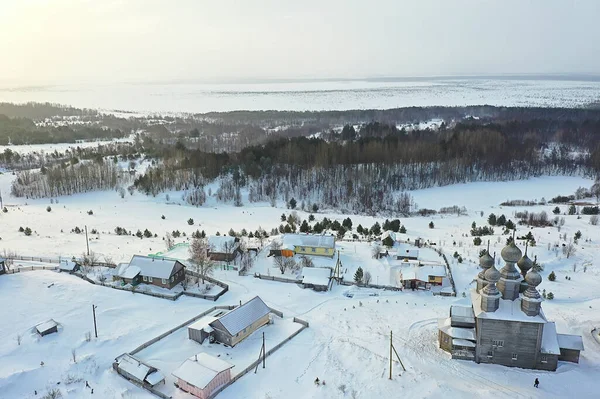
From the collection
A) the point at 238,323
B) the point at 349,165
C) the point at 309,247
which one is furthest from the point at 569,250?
the point at 349,165

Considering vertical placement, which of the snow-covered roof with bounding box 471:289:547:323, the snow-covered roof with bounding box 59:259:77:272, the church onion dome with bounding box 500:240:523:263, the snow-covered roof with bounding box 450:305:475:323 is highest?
the church onion dome with bounding box 500:240:523:263

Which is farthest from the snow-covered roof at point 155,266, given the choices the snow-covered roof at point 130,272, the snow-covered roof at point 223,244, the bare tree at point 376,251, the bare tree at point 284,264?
the bare tree at point 376,251

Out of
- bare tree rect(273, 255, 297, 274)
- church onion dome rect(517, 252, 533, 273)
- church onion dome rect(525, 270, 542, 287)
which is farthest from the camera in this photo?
bare tree rect(273, 255, 297, 274)

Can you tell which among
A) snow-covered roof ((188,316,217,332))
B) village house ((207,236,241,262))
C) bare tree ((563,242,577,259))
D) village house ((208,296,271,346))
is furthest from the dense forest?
snow-covered roof ((188,316,217,332))

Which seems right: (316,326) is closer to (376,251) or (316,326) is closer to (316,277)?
(316,277)

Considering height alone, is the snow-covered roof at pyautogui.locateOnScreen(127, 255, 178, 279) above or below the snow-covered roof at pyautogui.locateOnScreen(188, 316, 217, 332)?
above

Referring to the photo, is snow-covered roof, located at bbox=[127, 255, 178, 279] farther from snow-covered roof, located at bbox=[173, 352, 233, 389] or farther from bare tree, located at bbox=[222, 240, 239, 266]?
snow-covered roof, located at bbox=[173, 352, 233, 389]
